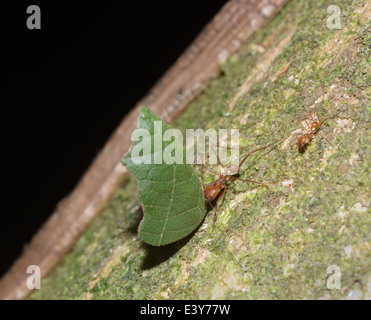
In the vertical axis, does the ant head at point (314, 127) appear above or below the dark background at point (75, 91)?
above

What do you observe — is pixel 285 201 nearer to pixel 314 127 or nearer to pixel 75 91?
pixel 314 127

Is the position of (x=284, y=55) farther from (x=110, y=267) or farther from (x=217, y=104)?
(x=110, y=267)

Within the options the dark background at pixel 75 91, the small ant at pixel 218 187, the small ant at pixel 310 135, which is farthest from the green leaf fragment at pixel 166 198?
the dark background at pixel 75 91

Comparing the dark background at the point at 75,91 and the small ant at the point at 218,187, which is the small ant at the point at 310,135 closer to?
the small ant at the point at 218,187

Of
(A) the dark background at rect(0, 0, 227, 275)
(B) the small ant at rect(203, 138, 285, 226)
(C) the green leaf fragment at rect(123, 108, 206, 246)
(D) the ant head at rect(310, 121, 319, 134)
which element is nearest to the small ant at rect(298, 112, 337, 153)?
(D) the ant head at rect(310, 121, 319, 134)

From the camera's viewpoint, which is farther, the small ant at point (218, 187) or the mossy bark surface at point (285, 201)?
the small ant at point (218, 187)

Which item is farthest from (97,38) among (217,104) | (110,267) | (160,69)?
(110,267)
